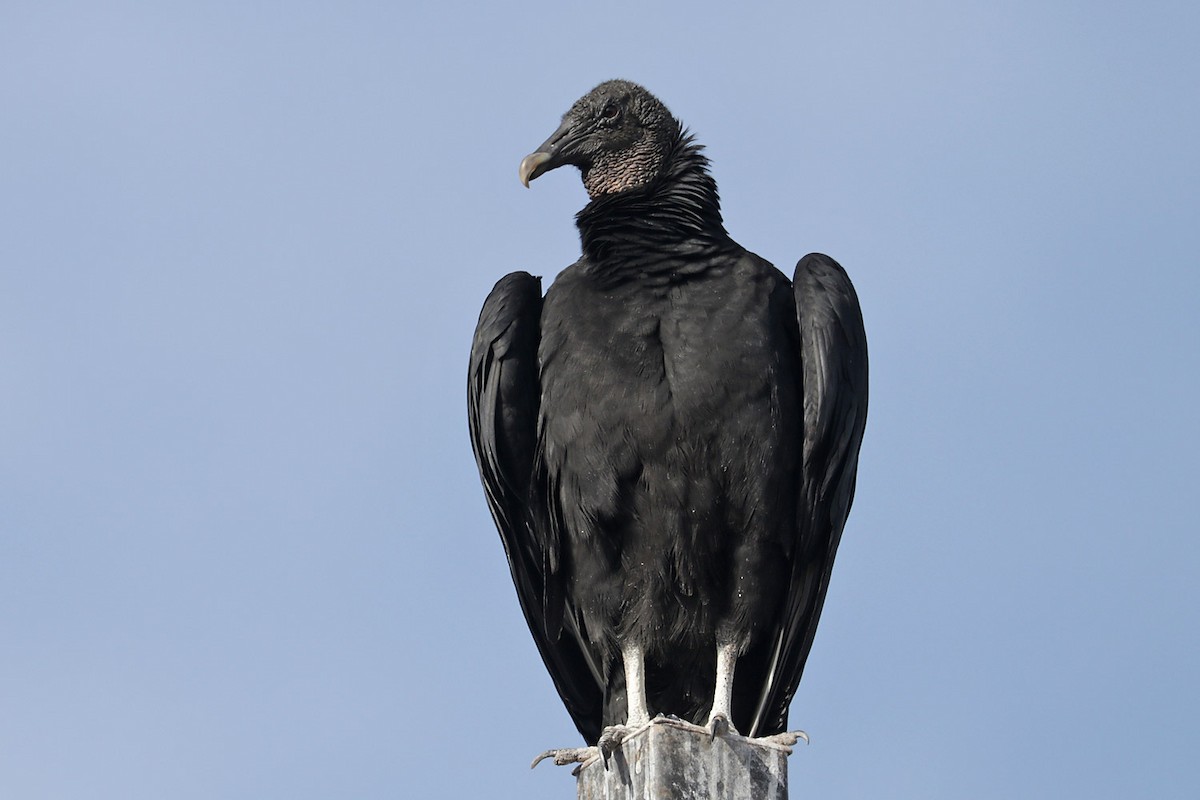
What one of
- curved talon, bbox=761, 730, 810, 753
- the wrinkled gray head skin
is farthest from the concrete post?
the wrinkled gray head skin

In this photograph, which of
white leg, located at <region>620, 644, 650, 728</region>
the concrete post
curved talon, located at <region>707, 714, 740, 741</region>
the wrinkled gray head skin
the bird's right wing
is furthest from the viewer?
the wrinkled gray head skin

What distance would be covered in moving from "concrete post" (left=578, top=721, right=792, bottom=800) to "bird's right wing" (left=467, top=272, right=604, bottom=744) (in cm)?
92

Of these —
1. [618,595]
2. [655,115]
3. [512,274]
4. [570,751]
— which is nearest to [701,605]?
[618,595]

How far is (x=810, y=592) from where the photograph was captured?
5.95 meters

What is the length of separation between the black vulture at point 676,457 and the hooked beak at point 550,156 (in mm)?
472

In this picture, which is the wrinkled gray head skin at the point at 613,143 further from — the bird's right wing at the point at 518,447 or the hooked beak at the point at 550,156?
the bird's right wing at the point at 518,447

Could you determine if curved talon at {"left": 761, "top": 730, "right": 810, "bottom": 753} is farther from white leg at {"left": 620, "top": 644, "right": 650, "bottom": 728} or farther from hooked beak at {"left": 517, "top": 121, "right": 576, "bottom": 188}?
hooked beak at {"left": 517, "top": 121, "right": 576, "bottom": 188}

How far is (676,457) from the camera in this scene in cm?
582

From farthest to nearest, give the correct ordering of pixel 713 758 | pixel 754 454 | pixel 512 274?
Answer: pixel 512 274
pixel 754 454
pixel 713 758

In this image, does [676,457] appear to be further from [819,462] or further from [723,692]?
[723,692]

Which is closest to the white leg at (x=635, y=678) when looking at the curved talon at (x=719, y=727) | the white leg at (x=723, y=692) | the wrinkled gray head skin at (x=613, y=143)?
the white leg at (x=723, y=692)

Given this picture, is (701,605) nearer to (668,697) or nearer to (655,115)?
(668,697)

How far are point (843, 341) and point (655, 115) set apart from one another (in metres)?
1.30

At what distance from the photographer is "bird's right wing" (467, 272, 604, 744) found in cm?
616
